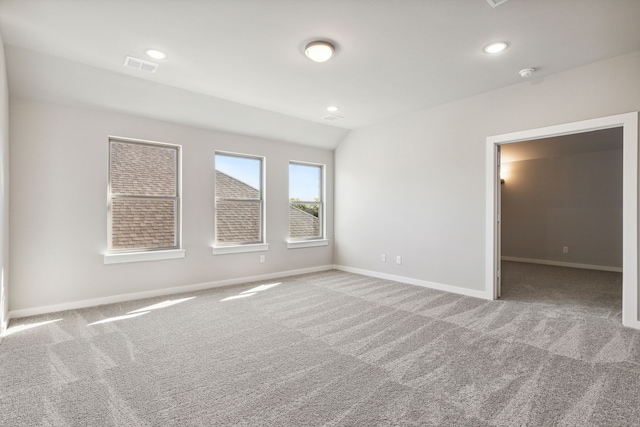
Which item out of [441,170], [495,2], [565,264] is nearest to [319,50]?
[495,2]

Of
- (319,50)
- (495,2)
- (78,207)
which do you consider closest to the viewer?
(495,2)

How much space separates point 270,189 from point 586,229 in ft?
20.9

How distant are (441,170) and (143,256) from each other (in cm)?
433

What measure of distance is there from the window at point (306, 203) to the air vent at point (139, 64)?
113 inches

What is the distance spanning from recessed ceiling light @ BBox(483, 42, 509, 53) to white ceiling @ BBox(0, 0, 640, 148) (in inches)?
2.5

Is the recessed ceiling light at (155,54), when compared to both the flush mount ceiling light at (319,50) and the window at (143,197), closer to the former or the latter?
the flush mount ceiling light at (319,50)

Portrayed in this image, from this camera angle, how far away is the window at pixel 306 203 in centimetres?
589

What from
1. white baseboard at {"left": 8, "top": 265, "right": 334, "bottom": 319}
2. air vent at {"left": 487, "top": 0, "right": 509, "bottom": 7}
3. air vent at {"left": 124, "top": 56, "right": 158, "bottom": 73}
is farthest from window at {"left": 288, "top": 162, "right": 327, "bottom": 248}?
air vent at {"left": 487, "top": 0, "right": 509, "bottom": 7}

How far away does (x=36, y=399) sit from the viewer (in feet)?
6.39

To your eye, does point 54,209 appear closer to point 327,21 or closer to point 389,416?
point 327,21

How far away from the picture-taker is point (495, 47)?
2.94m

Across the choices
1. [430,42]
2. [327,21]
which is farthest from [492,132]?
[327,21]

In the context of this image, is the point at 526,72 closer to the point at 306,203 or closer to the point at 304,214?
the point at 306,203

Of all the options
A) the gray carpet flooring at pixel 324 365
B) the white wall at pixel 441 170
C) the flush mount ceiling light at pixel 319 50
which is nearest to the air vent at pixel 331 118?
the white wall at pixel 441 170
